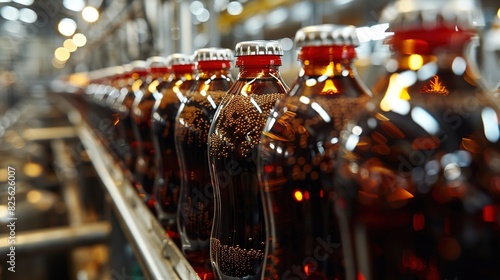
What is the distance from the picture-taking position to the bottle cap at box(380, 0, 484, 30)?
37 cm

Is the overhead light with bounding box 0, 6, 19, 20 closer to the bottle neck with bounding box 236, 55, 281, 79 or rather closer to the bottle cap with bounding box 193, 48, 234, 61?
the bottle cap with bounding box 193, 48, 234, 61

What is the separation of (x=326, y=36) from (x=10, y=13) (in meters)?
10.5

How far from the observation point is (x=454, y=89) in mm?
403

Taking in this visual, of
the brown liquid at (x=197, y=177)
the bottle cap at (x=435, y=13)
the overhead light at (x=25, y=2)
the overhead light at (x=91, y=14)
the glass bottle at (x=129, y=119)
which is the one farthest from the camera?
the overhead light at (x=25, y=2)

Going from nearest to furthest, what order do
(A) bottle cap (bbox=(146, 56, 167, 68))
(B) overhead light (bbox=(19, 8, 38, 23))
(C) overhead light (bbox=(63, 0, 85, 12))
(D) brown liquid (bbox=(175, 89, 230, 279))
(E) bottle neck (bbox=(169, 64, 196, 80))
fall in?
(D) brown liquid (bbox=(175, 89, 230, 279)), (E) bottle neck (bbox=(169, 64, 196, 80)), (A) bottle cap (bbox=(146, 56, 167, 68)), (C) overhead light (bbox=(63, 0, 85, 12)), (B) overhead light (bbox=(19, 8, 38, 23))

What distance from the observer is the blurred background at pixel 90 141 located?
5.61ft

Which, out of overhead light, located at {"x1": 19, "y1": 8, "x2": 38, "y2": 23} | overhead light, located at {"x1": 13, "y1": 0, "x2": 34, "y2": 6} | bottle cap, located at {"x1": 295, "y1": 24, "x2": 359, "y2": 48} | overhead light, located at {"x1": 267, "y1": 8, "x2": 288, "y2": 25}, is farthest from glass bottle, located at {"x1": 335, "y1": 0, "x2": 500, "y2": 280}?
overhead light, located at {"x1": 19, "y1": 8, "x2": 38, "y2": 23}

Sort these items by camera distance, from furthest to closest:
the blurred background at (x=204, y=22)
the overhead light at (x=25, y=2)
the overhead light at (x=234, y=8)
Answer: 1. the overhead light at (x=25, y=2)
2. the overhead light at (x=234, y=8)
3. the blurred background at (x=204, y=22)

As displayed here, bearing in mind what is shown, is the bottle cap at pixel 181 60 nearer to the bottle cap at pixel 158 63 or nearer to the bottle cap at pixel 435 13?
the bottle cap at pixel 158 63

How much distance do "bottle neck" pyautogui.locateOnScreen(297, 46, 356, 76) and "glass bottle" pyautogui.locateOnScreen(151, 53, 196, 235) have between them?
503mm

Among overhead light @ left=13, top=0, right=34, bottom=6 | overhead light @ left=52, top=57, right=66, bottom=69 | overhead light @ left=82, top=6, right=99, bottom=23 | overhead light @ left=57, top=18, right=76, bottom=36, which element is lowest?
overhead light @ left=52, top=57, right=66, bottom=69

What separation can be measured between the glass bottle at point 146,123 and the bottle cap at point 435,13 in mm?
936

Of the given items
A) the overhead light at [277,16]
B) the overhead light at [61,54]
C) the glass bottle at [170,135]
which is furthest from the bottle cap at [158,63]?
the overhead light at [61,54]

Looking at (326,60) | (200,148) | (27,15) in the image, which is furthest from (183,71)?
(27,15)
